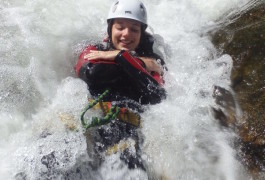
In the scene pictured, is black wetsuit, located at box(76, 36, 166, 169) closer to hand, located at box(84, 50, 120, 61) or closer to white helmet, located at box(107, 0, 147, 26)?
hand, located at box(84, 50, 120, 61)

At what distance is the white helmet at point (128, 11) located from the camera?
14.4ft

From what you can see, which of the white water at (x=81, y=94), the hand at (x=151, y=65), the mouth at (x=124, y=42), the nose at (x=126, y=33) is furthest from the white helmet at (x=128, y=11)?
the white water at (x=81, y=94)

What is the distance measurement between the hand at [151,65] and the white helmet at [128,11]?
57 centimetres

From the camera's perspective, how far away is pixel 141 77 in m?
3.71

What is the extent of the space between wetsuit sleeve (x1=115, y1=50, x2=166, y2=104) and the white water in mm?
165

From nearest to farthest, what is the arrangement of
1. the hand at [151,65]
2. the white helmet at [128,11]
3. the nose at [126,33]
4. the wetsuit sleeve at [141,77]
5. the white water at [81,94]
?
the white water at [81,94]
the wetsuit sleeve at [141,77]
the hand at [151,65]
the nose at [126,33]
the white helmet at [128,11]

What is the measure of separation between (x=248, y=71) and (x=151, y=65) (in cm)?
126

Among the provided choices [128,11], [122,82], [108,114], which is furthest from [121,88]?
[128,11]

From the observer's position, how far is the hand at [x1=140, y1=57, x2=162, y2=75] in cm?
409

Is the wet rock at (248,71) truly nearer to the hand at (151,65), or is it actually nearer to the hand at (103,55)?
the hand at (151,65)

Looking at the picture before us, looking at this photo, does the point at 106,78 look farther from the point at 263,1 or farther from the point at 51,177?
the point at 263,1

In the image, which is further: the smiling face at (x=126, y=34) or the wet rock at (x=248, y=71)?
the smiling face at (x=126, y=34)

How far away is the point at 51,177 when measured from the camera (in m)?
3.12

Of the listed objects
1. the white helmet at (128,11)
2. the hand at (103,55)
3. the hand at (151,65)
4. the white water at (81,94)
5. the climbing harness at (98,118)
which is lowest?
the white water at (81,94)
